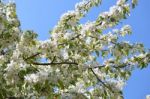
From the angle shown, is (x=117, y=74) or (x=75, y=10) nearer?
(x=117, y=74)

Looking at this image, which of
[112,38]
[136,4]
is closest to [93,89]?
[112,38]

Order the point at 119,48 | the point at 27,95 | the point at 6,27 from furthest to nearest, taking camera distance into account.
Result: the point at 119,48 → the point at 6,27 → the point at 27,95

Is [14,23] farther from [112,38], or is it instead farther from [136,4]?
[136,4]

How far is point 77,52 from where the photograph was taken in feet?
40.4

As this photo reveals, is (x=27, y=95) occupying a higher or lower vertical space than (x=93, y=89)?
lower

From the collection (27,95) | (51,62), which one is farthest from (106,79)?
(27,95)

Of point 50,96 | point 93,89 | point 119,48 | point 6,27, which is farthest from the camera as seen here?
point 93,89

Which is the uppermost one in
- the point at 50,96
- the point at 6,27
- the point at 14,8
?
the point at 14,8

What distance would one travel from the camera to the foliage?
36.0 feet

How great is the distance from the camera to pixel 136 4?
44.1ft

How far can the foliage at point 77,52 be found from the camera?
11.0 meters

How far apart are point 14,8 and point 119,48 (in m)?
3.39

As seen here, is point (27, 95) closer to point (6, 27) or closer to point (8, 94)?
point (8, 94)

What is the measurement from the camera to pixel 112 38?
13.0 meters
